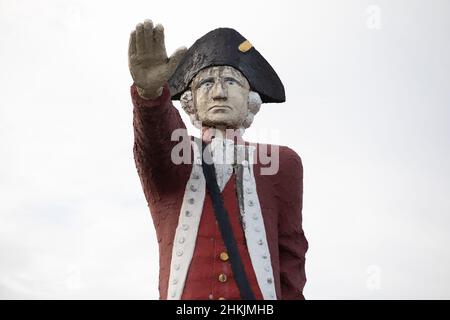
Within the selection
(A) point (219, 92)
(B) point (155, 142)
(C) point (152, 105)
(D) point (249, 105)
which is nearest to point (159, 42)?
(C) point (152, 105)

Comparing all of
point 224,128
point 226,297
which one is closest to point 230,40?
point 224,128

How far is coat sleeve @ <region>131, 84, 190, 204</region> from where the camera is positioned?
18.0ft

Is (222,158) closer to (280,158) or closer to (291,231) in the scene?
(280,158)

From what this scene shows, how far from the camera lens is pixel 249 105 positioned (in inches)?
262

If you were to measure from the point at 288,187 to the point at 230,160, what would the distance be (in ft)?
1.73

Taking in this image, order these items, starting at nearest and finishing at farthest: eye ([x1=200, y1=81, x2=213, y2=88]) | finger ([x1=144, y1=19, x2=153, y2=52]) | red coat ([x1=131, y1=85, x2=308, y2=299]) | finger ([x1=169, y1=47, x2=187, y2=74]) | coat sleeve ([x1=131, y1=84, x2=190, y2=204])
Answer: finger ([x1=144, y1=19, x2=153, y2=52])
finger ([x1=169, y1=47, x2=187, y2=74])
coat sleeve ([x1=131, y1=84, x2=190, y2=204])
red coat ([x1=131, y1=85, x2=308, y2=299])
eye ([x1=200, y1=81, x2=213, y2=88])

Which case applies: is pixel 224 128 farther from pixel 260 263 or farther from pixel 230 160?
pixel 260 263

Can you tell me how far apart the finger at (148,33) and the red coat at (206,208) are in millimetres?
333

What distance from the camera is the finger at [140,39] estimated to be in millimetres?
5270

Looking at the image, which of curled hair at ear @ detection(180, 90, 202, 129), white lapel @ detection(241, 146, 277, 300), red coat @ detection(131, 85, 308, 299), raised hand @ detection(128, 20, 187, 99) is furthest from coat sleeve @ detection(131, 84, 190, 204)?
curled hair at ear @ detection(180, 90, 202, 129)

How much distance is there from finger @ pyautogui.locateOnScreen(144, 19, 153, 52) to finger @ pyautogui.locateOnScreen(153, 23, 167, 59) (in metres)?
0.03

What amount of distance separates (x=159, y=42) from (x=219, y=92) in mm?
1153

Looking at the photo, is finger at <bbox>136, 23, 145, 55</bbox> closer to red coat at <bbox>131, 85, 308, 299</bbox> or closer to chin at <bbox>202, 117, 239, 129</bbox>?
red coat at <bbox>131, 85, 308, 299</bbox>

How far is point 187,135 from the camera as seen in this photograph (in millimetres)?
5902
